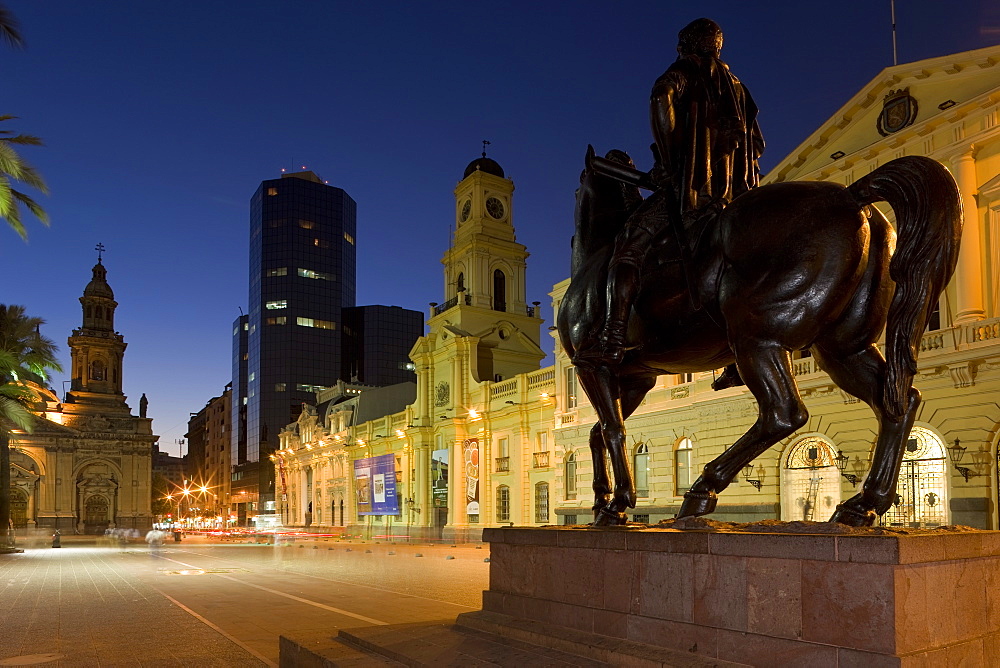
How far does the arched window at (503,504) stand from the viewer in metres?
41.4

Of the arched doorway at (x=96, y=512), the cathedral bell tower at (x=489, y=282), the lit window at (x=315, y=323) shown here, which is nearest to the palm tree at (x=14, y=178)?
the cathedral bell tower at (x=489, y=282)

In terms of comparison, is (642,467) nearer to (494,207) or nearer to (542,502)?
(542,502)

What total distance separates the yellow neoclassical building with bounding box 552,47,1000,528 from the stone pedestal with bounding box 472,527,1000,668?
1422 centimetres

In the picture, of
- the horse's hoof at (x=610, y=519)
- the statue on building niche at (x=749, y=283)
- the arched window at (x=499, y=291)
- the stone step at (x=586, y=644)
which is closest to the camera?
the stone step at (x=586, y=644)

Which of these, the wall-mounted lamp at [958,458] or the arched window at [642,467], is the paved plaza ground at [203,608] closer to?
the arched window at [642,467]

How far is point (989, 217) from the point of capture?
20.2m

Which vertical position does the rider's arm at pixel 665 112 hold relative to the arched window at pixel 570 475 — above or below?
above

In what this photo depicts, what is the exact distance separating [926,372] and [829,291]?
56.6 feet

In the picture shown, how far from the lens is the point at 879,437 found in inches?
186

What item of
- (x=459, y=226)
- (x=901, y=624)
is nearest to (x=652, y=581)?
(x=901, y=624)

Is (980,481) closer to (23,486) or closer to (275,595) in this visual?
(275,595)

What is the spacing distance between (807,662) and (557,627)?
1897 mm

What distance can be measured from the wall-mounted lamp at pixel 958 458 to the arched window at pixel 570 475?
17767 millimetres

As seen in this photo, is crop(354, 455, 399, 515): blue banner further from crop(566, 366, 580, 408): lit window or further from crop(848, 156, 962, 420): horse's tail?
crop(848, 156, 962, 420): horse's tail
